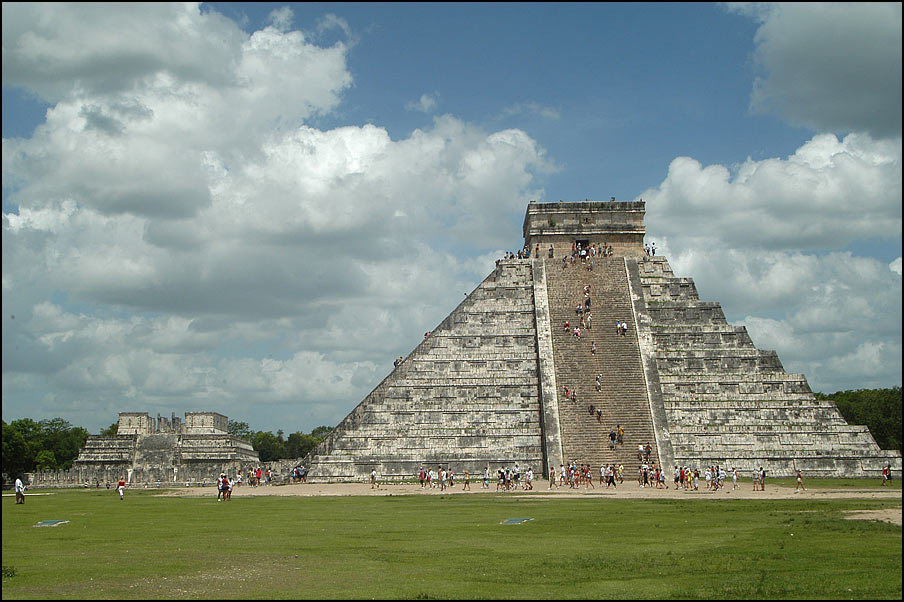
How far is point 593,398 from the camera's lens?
33.4 meters

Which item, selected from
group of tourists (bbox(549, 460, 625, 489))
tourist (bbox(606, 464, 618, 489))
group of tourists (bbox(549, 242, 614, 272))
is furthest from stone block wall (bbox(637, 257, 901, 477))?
tourist (bbox(606, 464, 618, 489))

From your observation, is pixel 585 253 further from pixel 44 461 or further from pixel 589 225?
pixel 44 461

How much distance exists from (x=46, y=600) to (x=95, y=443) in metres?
34.6

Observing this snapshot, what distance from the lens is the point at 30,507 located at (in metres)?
23.9

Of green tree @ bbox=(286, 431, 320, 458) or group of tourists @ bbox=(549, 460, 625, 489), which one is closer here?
group of tourists @ bbox=(549, 460, 625, 489)

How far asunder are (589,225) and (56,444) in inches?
2195

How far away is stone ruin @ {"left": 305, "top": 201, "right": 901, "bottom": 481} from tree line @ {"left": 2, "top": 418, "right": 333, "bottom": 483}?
74.3 feet

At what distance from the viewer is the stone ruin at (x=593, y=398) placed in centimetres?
3203

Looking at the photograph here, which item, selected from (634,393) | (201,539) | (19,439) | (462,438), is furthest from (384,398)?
(19,439)

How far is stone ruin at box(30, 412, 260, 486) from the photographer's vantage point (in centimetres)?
3941

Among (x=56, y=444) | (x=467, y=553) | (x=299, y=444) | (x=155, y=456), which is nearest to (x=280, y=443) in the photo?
(x=299, y=444)

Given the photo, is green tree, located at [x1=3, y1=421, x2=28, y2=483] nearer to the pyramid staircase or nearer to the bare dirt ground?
the bare dirt ground

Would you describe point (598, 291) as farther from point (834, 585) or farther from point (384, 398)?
point (834, 585)

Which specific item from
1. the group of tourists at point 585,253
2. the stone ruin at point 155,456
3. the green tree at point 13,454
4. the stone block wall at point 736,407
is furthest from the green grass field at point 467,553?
the green tree at point 13,454
